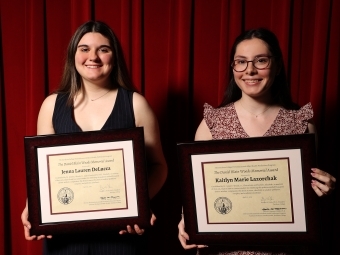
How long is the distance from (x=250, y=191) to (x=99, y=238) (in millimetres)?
523

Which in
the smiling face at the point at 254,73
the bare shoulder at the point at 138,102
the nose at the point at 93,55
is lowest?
the bare shoulder at the point at 138,102

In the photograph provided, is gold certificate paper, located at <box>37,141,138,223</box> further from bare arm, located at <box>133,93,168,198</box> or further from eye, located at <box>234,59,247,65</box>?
eye, located at <box>234,59,247,65</box>

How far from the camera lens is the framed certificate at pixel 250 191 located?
48.1 inches

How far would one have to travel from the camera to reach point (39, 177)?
4.37ft

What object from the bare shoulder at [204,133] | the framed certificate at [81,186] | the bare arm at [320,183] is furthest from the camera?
the bare shoulder at [204,133]

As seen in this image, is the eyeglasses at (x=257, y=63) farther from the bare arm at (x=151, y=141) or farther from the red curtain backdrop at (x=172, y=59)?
the red curtain backdrop at (x=172, y=59)

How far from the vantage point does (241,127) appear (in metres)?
1.38

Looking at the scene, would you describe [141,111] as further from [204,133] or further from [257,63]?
[257,63]

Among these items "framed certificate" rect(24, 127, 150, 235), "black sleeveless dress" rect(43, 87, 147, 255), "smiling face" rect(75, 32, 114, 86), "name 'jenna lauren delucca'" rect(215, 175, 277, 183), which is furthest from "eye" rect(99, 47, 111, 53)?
"name 'jenna lauren delucca'" rect(215, 175, 277, 183)

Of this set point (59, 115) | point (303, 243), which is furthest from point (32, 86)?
point (303, 243)

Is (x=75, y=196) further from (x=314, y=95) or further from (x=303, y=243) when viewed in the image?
(x=314, y=95)

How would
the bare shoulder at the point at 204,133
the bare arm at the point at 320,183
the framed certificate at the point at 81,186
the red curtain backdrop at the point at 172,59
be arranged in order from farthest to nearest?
1. the red curtain backdrop at the point at 172,59
2. the bare shoulder at the point at 204,133
3. the framed certificate at the point at 81,186
4. the bare arm at the point at 320,183

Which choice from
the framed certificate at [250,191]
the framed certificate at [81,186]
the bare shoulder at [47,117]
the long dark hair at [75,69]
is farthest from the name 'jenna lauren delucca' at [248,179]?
the bare shoulder at [47,117]

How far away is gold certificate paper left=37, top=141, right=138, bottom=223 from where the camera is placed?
4.34 ft
